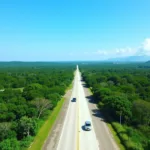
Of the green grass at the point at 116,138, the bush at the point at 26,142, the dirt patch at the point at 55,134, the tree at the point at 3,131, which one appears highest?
the tree at the point at 3,131

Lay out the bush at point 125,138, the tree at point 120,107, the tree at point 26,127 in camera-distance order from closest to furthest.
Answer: the bush at point 125,138 → the tree at point 26,127 → the tree at point 120,107

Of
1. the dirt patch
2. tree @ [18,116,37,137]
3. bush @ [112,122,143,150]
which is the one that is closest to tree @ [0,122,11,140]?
tree @ [18,116,37,137]

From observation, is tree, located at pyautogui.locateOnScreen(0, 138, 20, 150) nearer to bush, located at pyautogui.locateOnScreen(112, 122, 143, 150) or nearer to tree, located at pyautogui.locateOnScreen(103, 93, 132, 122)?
bush, located at pyautogui.locateOnScreen(112, 122, 143, 150)

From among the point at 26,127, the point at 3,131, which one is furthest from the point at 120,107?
the point at 3,131

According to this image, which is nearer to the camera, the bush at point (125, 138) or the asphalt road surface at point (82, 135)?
the bush at point (125, 138)

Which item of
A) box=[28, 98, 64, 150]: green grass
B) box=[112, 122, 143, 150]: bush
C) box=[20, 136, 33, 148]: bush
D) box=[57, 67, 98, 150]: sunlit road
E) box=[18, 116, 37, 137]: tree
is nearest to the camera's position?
box=[112, 122, 143, 150]: bush

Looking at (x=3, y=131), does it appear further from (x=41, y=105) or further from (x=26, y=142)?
(x=41, y=105)

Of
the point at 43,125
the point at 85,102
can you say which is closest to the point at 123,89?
the point at 85,102

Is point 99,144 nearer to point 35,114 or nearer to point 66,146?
point 66,146

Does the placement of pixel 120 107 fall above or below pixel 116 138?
above

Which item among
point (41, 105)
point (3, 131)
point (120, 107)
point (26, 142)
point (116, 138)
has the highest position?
point (120, 107)

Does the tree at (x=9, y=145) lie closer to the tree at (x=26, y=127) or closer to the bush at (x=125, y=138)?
the tree at (x=26, y=127)

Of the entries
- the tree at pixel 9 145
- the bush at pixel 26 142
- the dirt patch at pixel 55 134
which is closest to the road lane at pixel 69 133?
the dirt patch at pixel 55 134
